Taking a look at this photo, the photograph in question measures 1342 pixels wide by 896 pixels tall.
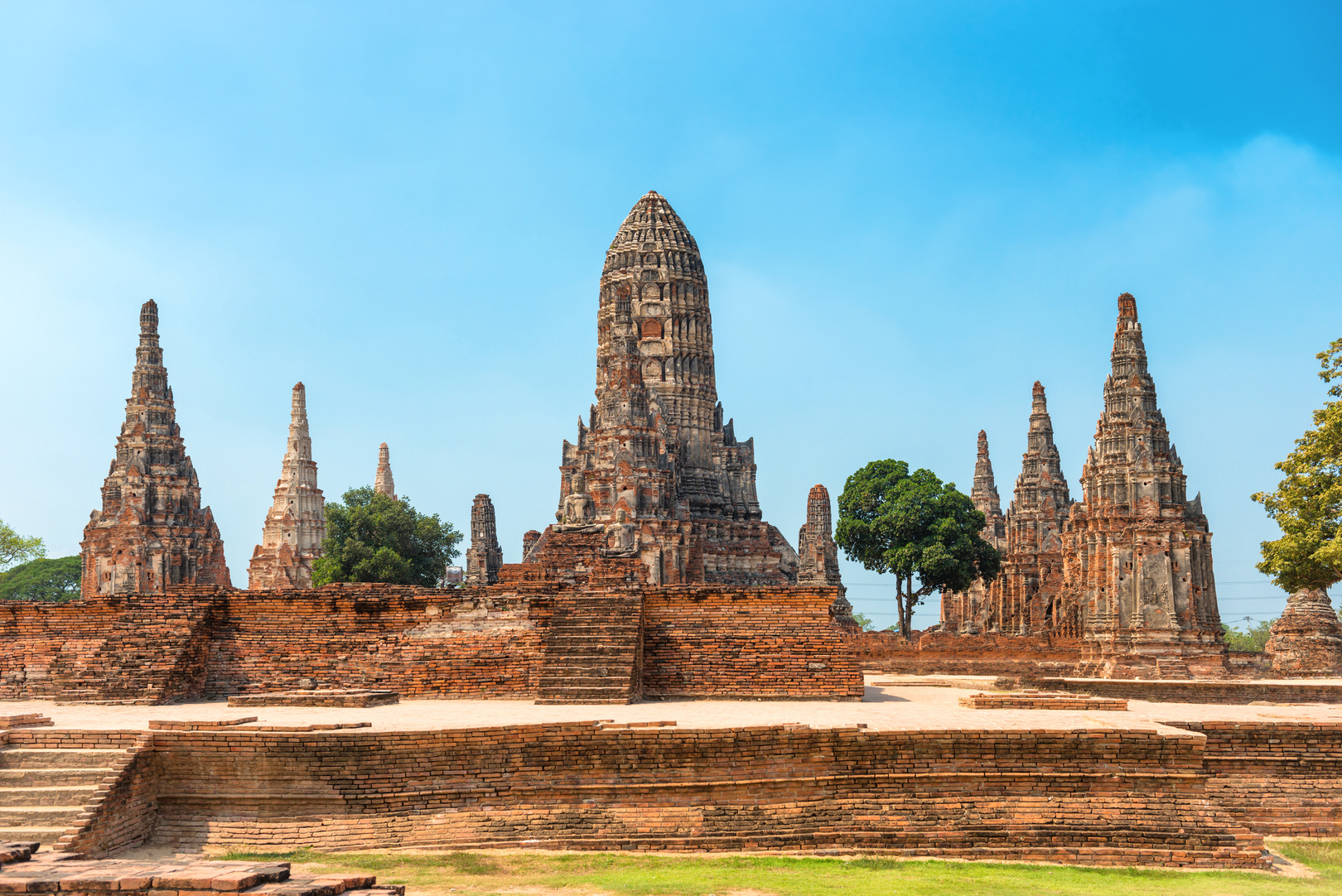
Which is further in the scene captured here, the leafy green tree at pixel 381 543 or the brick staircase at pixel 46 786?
the leafy green tree at pixel 381 543

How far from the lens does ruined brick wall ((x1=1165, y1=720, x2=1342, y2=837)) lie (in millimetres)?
12727

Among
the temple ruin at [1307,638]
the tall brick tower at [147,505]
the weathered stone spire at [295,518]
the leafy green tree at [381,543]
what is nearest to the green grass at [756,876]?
the temple ruin at [1307,638]

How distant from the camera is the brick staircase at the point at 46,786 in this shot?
11.0 metres

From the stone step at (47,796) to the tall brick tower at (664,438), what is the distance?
26.9 metres

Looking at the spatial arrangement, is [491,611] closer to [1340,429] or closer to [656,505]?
[1340,429]

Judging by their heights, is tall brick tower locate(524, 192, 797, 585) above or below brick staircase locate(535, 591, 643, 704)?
above

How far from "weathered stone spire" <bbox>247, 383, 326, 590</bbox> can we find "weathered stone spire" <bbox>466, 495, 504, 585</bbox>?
1336 centimetres

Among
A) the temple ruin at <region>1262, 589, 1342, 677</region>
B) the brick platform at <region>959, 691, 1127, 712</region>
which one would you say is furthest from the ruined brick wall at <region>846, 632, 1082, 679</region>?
the brick platform at <region>959, 691, 1127, 712</region>

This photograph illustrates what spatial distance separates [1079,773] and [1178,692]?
9.01 metres

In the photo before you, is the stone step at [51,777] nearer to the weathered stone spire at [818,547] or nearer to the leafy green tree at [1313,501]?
the leafy green tree at [1313,501]

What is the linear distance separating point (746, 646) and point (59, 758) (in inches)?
304

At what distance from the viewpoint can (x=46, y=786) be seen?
457 inches

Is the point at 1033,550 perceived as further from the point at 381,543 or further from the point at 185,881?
the point at 185,881

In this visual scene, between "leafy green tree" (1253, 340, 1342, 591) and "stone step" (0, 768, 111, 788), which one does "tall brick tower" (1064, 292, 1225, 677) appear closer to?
"leafy green tree" (1253, 340, 1342, 591)
